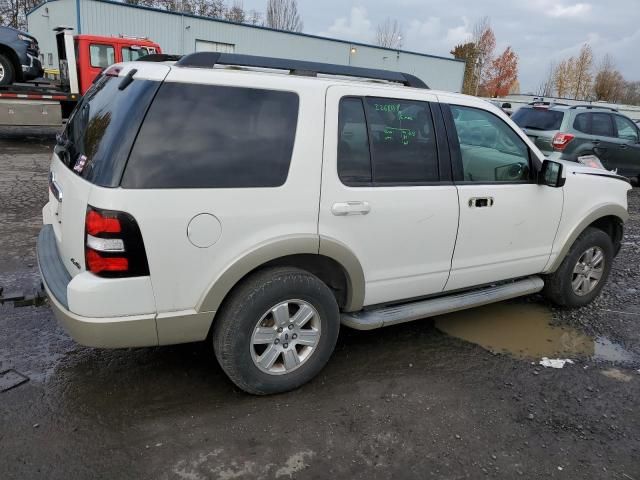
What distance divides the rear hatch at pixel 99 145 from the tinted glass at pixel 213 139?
0.06m

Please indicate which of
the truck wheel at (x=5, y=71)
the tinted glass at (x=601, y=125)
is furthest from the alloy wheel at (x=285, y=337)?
the truck wheel at (x=5, y=71)

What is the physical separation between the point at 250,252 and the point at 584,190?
3013 mm

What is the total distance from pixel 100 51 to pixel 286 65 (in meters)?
12.2

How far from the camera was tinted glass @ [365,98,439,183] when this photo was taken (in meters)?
3.18

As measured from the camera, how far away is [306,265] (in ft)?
10.2

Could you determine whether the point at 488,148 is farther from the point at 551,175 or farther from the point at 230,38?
the point at 230,38

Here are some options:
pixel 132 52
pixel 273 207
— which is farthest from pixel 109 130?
pixel 132 52

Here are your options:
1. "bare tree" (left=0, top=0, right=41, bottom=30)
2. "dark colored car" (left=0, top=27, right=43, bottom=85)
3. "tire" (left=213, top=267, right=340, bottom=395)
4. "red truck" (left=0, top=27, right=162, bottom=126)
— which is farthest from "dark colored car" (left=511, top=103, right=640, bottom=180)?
"bare tree" (left=0, top=0, right=41, bottom=30)

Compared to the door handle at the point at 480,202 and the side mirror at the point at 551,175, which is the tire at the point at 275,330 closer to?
the door handle at the point at 480,202

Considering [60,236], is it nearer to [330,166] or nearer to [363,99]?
[330,166]

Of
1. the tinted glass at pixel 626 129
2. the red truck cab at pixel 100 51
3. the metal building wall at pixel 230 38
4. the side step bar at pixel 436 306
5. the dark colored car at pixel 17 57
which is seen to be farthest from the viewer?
the metal building wall at pixel 230 38

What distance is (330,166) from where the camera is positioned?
9.68ft

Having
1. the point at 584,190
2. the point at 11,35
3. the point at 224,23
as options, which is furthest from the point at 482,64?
the point at 584,190

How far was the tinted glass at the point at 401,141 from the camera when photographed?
3.18 m
